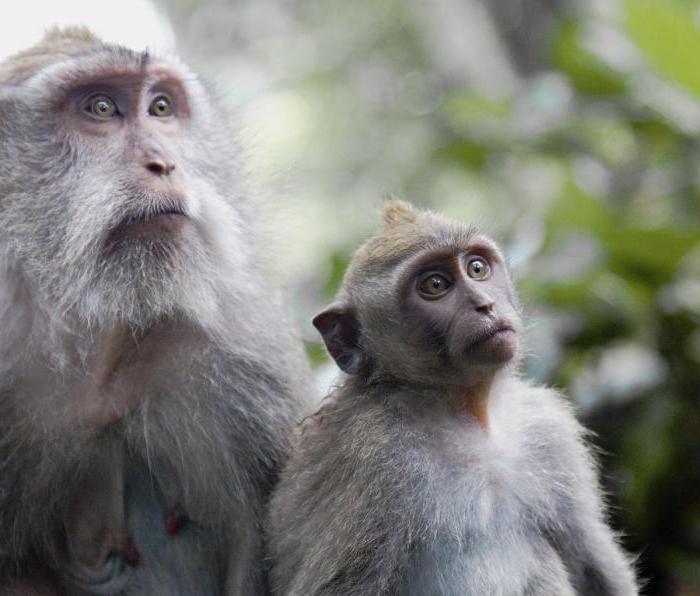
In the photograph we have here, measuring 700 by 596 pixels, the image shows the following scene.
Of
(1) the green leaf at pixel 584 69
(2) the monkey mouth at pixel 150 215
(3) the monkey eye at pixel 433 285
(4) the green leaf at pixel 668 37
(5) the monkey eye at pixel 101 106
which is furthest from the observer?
(1) the green leaf at pixel 584 69

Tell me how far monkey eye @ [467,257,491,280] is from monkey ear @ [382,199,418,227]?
222mm

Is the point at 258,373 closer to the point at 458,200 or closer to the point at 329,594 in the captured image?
the point at 329,594

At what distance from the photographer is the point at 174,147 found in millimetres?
2828

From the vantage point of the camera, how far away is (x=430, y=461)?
8.92 feet

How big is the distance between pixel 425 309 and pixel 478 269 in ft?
0.57

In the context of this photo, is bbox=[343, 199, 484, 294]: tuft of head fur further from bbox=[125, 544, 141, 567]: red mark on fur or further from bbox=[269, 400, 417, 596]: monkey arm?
bbox=[125, 544, 141, 567]: red mark on fur

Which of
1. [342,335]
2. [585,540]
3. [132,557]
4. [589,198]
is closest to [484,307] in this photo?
[342,335]

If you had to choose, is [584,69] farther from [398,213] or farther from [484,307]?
[484,307]

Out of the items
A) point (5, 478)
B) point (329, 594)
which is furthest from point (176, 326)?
point (329, 594)

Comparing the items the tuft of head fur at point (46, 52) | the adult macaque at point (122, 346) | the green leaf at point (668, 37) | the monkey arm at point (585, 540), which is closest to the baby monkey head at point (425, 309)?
the adult macaque at point (122, 346)

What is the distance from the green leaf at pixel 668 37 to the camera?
5.05 m

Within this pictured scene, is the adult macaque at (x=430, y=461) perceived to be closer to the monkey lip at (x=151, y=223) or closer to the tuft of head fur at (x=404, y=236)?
the tuft of head fur at (x=404, y=236)

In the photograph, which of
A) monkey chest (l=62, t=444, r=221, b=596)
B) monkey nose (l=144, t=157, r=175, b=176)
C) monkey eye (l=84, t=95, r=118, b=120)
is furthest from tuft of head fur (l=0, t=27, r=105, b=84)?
monkey chest (l=62, t=444, r=221, b=596)

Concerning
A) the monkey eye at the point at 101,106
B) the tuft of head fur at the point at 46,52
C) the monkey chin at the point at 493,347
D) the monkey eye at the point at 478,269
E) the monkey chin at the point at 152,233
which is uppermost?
the tuft of head fur at the point at 46,52
